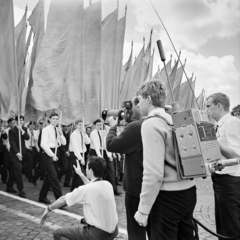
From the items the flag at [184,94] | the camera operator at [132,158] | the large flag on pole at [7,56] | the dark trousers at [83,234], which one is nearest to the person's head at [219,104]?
the camera operator at [132,158]

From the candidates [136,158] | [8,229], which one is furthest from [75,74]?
[136,158]

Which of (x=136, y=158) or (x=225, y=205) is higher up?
(x=136, y=158)

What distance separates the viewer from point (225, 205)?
3.31 m

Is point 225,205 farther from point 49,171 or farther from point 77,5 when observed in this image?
point 77,5

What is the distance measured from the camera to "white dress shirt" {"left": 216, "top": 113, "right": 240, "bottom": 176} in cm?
321

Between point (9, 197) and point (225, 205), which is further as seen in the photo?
point (9, 197)

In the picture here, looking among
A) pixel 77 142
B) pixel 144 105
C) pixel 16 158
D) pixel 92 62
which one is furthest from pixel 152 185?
pixel 92 62

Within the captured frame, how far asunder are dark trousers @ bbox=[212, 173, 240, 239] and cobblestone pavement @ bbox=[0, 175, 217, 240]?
130 centimetres

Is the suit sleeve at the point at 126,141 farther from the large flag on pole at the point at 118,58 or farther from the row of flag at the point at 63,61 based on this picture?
the large flag on pole at the point at 118,58

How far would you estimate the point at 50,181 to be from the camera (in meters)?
6.76

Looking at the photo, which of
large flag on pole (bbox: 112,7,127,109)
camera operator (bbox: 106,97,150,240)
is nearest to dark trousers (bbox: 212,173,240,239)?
camera operator (bbox: 106,97,150,240)

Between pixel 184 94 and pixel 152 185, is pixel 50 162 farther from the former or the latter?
pixel 184 94

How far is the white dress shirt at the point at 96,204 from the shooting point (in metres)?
3.34

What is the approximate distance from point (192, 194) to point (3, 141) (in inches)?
404
